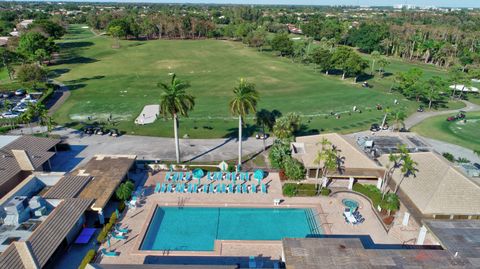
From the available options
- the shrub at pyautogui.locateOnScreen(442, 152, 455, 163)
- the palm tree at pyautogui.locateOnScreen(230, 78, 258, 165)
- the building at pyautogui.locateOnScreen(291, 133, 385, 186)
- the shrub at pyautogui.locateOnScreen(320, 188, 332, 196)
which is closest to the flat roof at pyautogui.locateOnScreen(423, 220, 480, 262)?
the building at pyautogui.locateOnScreen(291, 133, 385, 186)

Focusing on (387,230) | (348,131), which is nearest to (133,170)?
(387,230)

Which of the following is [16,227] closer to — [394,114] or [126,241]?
[126,241]

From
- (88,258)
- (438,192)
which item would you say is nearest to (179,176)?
(88,258)

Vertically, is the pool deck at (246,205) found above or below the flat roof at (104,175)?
below

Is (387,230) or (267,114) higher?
(267,114)

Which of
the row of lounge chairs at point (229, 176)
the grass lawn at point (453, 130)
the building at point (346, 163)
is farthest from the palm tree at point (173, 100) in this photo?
the grass lawn at point (453, 130)

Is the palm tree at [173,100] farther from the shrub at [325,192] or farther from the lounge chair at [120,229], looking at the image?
the shrub at [325,192]
